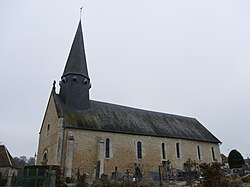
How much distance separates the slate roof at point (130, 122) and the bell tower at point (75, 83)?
2.18ft

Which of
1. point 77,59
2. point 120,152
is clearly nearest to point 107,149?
point 120,152

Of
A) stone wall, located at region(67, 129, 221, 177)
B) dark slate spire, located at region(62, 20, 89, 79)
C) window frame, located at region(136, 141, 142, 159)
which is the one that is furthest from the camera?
dark slate spire, located at region(62, 20, 89, 79)

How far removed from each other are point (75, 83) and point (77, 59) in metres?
2.94

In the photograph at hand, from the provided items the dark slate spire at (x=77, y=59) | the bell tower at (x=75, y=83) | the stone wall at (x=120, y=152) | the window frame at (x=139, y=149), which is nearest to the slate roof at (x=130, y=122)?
the stone wall at (x=120, y=152)

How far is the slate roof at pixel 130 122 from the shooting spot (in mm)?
22691

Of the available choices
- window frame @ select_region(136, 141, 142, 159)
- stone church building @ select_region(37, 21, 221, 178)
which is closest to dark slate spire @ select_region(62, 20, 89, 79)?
stone church building @ select_region(37, 21, 221, 178)

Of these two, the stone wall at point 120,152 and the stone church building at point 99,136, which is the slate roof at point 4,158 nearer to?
the stone church building at point 99,136

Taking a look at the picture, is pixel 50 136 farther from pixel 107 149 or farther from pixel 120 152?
pixel 120 152

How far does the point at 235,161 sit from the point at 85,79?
18691 millimetres

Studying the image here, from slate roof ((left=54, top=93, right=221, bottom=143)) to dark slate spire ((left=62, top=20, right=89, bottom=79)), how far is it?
2.91 metres

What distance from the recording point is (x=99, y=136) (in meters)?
22.6

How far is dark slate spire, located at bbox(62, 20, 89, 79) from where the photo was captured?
25109 millimetres

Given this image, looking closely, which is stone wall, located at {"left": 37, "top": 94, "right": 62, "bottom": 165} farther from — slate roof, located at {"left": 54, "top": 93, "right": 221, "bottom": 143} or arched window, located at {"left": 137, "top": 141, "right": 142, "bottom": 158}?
arched window, located at {"left": 137, "top": 141, "right": 142, "bottom": 158}

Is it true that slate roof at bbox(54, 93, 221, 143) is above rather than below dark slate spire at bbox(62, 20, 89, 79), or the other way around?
below
